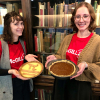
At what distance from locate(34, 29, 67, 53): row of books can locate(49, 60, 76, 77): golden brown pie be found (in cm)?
61

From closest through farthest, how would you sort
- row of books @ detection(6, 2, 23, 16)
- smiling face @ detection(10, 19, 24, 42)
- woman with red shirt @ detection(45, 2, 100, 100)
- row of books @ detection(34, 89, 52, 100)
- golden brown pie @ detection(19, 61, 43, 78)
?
woman with red shirt @ detection(45, 2, 100, 100)
golden brown pie @ detection(19, 61, 43, 78)
smiling face @ detection(10, 19, 24, 42)
row of books @ detection(6, 2, 23, 16)
row of books @ detection(34, 89, 52, 100)

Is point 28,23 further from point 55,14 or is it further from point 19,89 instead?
point 19,89

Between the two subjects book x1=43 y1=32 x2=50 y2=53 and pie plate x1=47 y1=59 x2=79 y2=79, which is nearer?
pie plate x1=47 y1=59 x2=79 y2=79

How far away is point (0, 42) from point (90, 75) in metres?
1.13

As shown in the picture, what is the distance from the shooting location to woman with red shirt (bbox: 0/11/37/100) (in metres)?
1.20

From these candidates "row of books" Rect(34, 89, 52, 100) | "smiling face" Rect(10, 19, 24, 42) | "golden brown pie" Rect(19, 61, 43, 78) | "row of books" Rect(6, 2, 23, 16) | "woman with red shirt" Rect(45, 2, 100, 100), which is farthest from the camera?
"row of books" Rect(34, 89, 52, 100)

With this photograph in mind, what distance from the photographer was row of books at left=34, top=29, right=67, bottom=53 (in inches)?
66.7

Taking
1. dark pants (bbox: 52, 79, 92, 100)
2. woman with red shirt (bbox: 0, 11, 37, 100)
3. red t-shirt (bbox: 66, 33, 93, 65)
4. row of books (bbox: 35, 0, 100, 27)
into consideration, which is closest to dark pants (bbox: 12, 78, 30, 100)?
woman with red shirt (bbox: 0, 11, 37, 100)

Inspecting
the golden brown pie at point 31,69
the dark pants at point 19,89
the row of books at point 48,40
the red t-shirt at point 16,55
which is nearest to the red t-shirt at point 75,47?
the golden brown pie at point 31,69

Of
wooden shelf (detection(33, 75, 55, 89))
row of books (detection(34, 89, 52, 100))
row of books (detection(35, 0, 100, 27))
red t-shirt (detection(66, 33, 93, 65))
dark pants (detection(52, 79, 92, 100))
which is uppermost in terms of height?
row of books (detection(35, 0, 100, 27))

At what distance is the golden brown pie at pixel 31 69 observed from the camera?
1124mm

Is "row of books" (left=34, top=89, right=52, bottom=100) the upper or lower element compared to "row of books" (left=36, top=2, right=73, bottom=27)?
lower

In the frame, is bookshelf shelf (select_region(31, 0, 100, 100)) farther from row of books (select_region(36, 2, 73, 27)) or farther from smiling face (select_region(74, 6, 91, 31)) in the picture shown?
smiling face (select_region(74, 6, 91, 31))

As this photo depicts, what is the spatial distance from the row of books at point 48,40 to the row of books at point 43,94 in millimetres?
807
